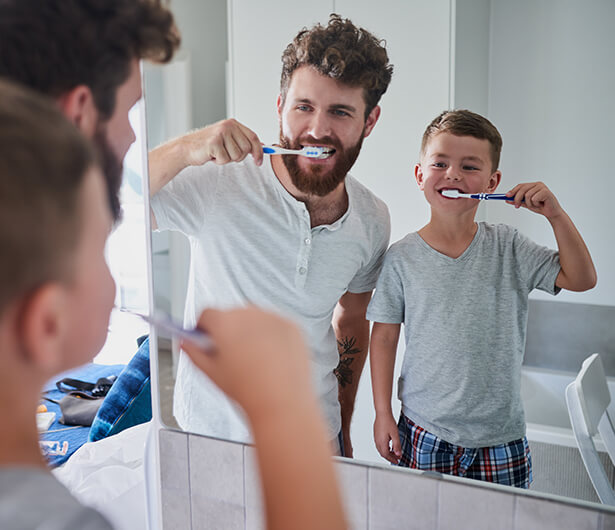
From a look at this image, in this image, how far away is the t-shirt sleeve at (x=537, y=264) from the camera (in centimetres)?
74

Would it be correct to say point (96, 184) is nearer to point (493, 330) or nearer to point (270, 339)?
point (270, 339)

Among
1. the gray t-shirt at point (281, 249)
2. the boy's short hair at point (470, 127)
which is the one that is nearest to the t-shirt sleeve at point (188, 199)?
the gray t-shirt at point (281, 249)

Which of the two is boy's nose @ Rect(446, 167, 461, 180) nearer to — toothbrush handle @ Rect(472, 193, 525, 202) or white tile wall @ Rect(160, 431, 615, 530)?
toothbrush handle @ Rect(472, 193, 525, 202)

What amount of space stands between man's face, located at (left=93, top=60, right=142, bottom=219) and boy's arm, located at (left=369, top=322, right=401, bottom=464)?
1.39 ft

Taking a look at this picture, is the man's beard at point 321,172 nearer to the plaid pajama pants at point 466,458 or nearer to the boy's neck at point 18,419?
the plaid pajama pants at point 466,458

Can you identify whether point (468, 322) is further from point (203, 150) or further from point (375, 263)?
point (203, 150)

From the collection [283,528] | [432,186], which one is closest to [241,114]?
[432,186]

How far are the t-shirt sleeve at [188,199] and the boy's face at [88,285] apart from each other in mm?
392

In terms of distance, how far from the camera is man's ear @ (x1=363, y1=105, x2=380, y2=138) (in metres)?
0.79

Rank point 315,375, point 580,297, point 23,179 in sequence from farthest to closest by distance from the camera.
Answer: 1. point 315,375
2. point 580,297
3. point 23,179

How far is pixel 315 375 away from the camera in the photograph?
846 millimetres

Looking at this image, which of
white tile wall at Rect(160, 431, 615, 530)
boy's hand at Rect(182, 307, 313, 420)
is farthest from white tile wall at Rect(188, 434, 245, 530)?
boy's hand at Rect(182, 307, 313, 420)

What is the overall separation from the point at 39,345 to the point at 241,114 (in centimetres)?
56

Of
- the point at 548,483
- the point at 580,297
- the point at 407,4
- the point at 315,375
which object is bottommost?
the point at 548,483
